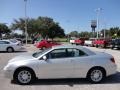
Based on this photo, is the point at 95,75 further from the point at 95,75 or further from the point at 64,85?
Answer: the point at 64,85

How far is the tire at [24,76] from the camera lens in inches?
397

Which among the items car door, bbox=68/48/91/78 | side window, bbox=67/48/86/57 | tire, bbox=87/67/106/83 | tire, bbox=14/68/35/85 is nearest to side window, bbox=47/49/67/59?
side window, bbox=67/48/86/57

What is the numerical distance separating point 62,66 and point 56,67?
0.73 ft

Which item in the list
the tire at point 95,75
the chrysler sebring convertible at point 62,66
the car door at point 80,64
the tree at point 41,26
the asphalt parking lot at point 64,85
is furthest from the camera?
the tree at point 41,26

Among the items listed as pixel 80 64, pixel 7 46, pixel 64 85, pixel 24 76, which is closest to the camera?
pixel 64 85

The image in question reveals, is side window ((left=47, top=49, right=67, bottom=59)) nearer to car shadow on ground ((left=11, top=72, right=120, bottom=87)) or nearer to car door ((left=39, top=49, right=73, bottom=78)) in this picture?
car door ((left=39, top=49, right=73, bottom=78))

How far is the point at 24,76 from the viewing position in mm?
10086

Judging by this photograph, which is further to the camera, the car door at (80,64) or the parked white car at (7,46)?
the parked white car at (7,46)

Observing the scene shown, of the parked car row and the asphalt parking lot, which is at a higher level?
the parked car row

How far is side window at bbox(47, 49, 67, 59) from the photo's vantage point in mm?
10311

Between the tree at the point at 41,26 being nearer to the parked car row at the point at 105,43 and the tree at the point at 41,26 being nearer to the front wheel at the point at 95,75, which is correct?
the parked car row at the point at 105,43

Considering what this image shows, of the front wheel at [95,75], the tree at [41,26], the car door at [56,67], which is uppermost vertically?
the tree at [41,26]

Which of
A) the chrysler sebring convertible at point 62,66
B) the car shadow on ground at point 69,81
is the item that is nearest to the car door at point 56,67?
the chrysler sebring convertible at point 62,66

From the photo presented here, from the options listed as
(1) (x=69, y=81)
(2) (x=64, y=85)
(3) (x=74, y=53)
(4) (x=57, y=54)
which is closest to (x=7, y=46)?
(1) (x=69, y=81)
